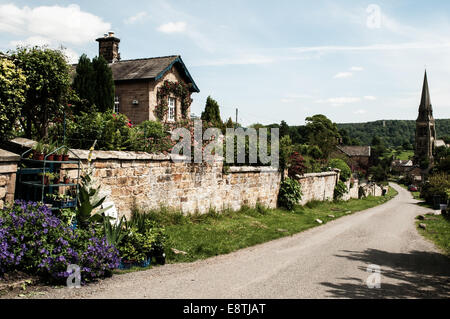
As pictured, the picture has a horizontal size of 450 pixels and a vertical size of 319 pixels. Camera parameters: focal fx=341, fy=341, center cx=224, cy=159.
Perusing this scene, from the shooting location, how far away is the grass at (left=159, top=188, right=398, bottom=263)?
795 cm

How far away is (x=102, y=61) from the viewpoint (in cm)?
1650

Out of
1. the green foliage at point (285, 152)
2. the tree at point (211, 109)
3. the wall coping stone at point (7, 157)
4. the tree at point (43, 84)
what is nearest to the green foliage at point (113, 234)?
the wall coping stone at point (7, 157)

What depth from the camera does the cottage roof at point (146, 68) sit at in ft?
70.1

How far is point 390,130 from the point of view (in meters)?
187

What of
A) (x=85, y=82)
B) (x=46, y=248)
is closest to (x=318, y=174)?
(x=85, y=82)

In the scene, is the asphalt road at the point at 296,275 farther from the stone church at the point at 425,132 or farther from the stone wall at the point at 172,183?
the stone church at the point at 425,132

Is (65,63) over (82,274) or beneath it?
over

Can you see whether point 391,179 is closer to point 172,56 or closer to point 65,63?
point 172,56

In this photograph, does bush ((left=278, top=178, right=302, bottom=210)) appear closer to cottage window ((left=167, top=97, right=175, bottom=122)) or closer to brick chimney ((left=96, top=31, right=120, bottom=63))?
cottage window ((left=167, top=97, right=175, bottom=122))

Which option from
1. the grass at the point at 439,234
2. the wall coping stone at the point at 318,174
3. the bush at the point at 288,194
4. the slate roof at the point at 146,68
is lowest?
the grass at the point at 439,234

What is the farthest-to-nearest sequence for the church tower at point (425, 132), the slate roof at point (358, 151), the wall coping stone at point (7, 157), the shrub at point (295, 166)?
the church tower at point (425, 132) < the slate roof at point (358, 151) < the shrub at point (295, 166) < the wall coping stone at point (7, 157)

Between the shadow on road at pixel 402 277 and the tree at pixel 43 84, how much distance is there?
294 inches
